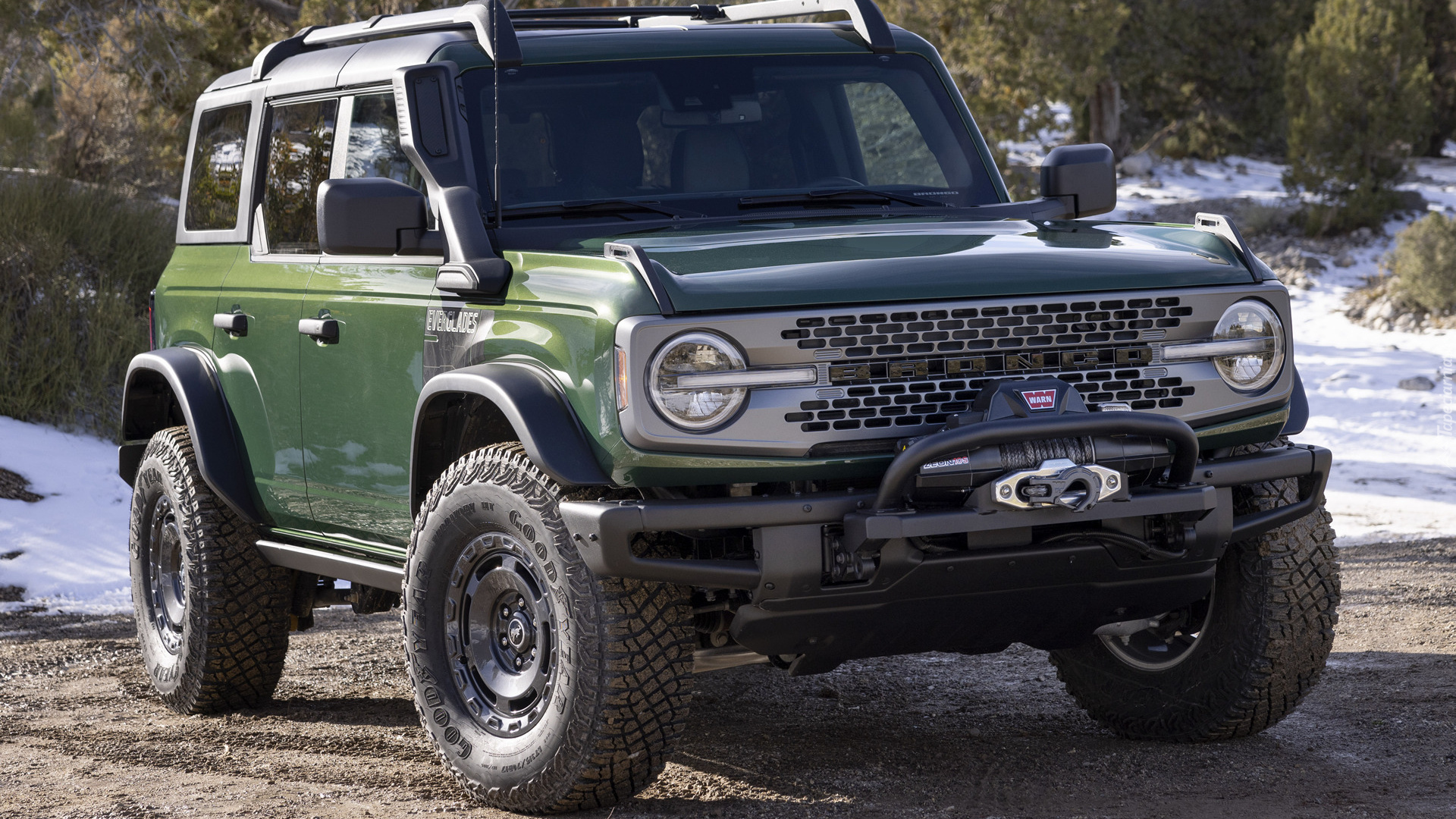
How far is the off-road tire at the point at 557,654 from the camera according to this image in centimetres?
395

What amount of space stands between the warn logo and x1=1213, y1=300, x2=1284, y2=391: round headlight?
58 centimetres

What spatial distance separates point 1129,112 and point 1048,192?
1136 inches

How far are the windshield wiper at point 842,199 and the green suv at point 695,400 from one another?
2cm

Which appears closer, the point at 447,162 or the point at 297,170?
the point at 447,162

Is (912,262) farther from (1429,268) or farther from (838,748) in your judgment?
(1429,268)

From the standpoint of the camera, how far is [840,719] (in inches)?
221

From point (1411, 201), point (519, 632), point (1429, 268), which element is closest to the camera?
point (519, 632)

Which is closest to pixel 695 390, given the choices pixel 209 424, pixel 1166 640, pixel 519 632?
pixel 519 632

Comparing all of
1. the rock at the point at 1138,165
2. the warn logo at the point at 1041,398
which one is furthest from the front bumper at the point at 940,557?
the rock at the point at 1138,165

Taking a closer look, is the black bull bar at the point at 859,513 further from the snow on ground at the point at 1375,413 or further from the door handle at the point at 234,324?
the snow on ground at the point at 1375,413

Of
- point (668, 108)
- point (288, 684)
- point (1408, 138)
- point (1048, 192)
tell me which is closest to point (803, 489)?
point (668, 108)

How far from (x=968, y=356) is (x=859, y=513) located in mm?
501

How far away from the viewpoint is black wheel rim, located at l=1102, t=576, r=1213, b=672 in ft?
16.1

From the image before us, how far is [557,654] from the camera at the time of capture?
161 inches
